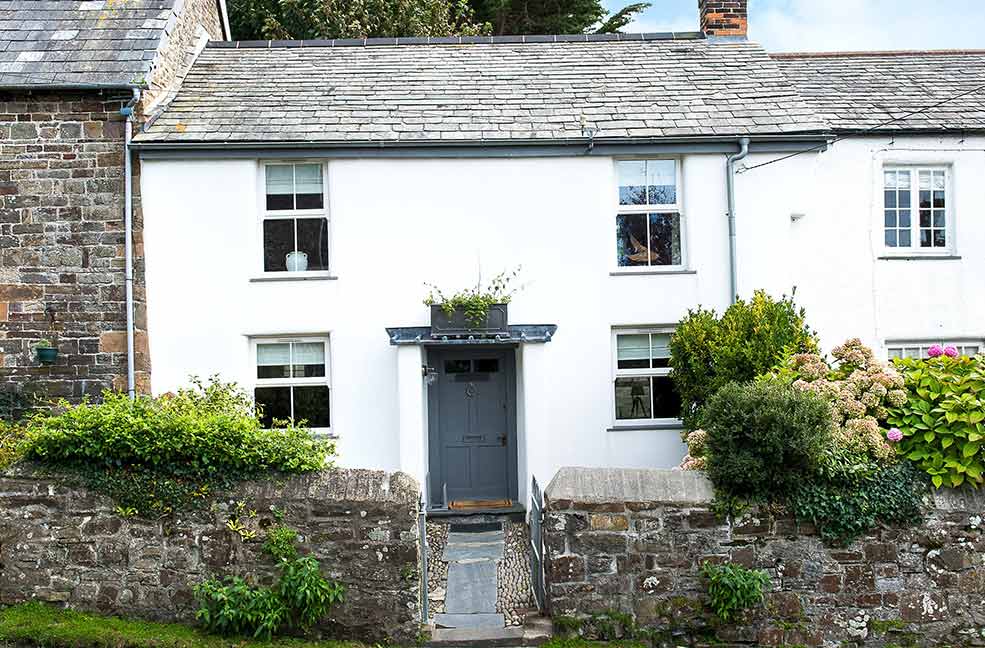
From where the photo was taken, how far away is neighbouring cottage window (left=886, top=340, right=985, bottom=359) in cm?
1452

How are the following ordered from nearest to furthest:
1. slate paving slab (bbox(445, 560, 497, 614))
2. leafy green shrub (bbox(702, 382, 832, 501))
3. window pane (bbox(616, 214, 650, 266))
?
1. leafy green shrub (bbox(702, 382, 832, 501))
2. slate paving slab (bbox(445, 560, 497, 614))
3. window pane (bbox(616, 214, 650, 266))

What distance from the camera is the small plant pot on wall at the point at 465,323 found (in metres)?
12.6

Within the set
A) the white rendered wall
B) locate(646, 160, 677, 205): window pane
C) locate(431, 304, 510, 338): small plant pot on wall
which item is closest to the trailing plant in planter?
locate(431, 304, 510, 338): small plant pot on wall

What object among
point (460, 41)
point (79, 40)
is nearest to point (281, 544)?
point (79, 40)

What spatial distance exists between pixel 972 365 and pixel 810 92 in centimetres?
833

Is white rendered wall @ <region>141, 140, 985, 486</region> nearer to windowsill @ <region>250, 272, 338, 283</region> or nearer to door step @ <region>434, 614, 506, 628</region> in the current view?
windowsill @ <region>250, 272, 338, 283</region>

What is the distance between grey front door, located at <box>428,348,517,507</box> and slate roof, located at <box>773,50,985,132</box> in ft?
21.4

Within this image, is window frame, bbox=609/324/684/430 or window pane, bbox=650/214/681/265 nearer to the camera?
window frame, bbox=609/324/684/430

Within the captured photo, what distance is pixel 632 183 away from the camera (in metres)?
13.8

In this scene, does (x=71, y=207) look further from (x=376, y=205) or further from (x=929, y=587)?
(x=929, y=587)

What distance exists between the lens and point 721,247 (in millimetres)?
13531

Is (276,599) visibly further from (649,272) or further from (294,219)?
(649,272)

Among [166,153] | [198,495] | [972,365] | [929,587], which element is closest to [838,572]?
[929,587]

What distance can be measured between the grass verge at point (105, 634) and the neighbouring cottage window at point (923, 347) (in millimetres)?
10165
